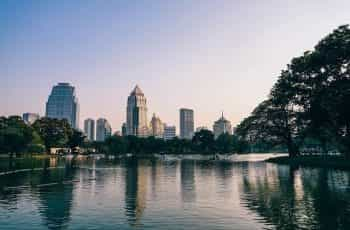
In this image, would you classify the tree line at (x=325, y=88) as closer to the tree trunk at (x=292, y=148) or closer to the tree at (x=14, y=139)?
the tree trunk at (x=292, y=148)

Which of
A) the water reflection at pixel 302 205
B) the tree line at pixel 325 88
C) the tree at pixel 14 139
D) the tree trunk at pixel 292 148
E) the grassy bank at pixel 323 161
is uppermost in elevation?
the tree line at pixel 325 88

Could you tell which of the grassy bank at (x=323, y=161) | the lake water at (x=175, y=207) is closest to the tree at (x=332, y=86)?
the grassy bank at (x=323, y=161)

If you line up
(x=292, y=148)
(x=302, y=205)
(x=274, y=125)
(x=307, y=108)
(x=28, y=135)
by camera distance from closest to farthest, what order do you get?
(x=302, y=205) → (x=307, y=108) → (x=292, y=148) → (x=274, y=125) → (x=28, y=135)

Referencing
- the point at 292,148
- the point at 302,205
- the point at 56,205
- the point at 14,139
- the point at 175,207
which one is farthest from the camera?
the point at 14,139

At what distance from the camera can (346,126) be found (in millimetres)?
76062

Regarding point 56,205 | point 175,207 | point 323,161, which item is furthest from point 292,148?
point 56,205

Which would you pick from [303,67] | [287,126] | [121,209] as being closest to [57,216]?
[121,209]

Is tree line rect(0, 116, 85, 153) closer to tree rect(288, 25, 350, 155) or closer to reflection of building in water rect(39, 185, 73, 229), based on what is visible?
reflection of building in water rect(39, 185, 73, 229)

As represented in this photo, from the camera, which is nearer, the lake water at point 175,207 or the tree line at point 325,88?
the lake water at point 175,207

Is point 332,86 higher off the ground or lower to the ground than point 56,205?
higher

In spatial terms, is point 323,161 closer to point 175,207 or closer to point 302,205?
point 302,205

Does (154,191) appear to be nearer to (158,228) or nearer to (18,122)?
(158,228)

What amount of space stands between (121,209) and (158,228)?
7378 mm

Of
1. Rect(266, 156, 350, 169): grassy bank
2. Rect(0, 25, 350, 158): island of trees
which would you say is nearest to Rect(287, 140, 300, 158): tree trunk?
Rect(0, 25, 350, 158): island of trees
